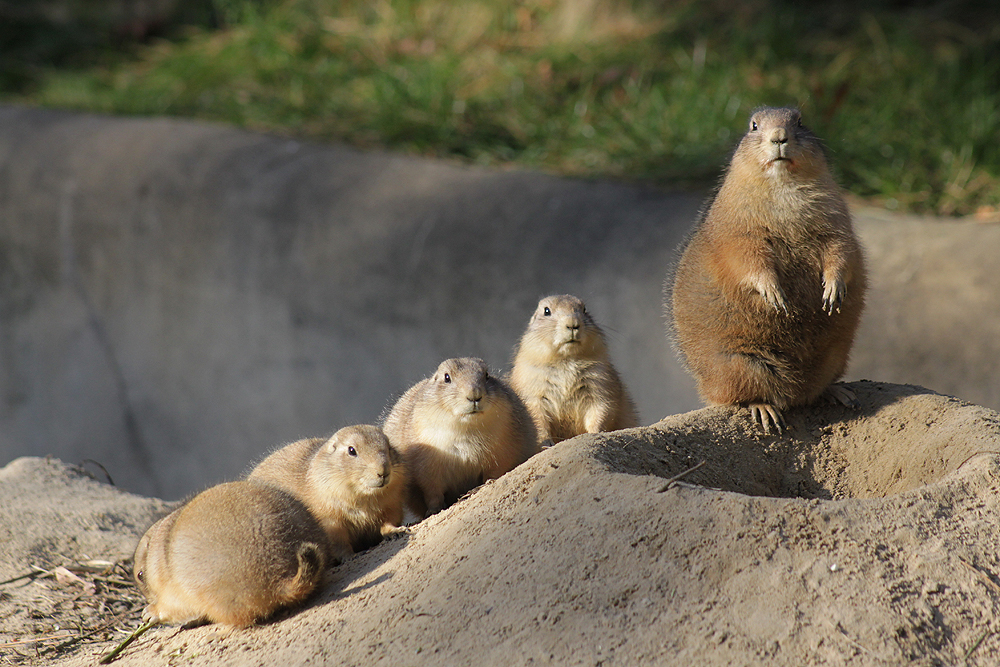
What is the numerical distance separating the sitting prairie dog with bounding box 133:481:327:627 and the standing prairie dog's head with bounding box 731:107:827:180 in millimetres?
1935

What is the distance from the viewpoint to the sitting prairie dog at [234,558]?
2.86 meters

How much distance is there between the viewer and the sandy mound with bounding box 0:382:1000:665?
2361 millimetres

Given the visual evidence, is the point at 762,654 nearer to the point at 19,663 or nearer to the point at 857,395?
the point at 857,395

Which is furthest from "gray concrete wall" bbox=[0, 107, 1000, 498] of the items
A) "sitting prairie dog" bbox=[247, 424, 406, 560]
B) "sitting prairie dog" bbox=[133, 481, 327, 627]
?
"sitting prairie dog" bbox=[133, 481, 327, 627]

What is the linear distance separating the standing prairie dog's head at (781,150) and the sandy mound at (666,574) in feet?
3.09

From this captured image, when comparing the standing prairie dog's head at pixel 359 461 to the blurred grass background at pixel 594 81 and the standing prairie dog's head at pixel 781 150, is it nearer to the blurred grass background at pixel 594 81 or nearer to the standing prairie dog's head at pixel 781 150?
the standing prairie dog's head at pixel 781 150

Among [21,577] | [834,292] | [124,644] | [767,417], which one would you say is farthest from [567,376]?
[21,577]

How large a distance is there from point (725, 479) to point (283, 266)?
16.9ft

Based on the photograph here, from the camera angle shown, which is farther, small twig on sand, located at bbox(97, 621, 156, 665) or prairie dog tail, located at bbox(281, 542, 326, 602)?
small twig on sand, located at bbox(97, 621, 156, 665)

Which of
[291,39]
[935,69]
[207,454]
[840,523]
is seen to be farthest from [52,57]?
[840,523]

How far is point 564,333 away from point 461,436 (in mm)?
614

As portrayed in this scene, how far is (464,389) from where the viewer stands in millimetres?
3357

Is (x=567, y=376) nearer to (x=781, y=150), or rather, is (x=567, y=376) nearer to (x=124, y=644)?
(x=781, y=150)

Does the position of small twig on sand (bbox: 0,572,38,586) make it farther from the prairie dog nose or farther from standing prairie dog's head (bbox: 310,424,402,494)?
the prairie dog nose
